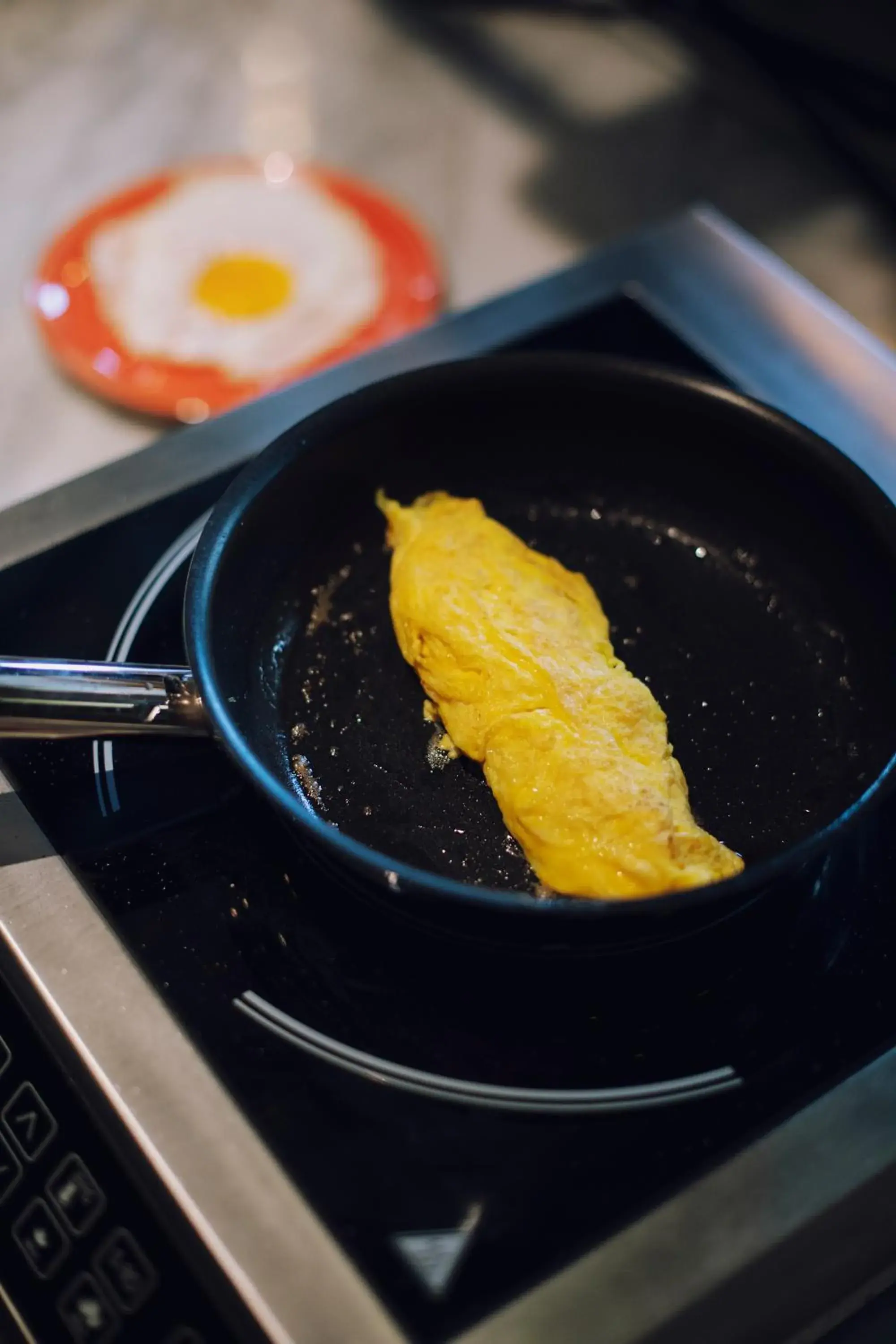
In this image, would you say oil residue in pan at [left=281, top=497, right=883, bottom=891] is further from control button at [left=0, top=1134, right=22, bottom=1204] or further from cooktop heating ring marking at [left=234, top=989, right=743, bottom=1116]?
control button at [left=0, top=1134, right=22, bottom=1204]

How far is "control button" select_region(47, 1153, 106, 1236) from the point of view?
715mm

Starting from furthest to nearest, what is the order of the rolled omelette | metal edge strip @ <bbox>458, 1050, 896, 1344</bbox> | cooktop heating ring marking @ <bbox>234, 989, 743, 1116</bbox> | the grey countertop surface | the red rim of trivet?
the grey countertop surface → the red rim of trivet → the rolled omelette → cooktop heating ring marking @ <bbox>234, 989, 743, 1116</bbox> → metal edge strip @ <bbox>458, 1050, 896, 1344</bbox>

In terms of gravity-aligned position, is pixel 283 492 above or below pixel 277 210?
below

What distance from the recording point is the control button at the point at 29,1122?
747 mm

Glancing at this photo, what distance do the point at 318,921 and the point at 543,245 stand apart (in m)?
1.16

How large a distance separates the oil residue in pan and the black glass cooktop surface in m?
0.07

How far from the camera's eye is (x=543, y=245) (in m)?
1.68

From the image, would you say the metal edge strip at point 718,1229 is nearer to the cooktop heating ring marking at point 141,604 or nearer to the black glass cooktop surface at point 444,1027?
the black glass cooktop surface at point 444,1027

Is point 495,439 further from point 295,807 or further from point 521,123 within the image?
point 521,123

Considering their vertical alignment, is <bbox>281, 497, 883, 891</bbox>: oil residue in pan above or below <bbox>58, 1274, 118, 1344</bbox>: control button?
above

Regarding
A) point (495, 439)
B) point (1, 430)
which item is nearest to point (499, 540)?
point (495, 439)

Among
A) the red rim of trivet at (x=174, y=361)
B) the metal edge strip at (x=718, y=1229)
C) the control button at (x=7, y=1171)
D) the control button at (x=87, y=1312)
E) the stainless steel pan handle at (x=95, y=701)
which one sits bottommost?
the metal edge strip at (x=718, y=1229)

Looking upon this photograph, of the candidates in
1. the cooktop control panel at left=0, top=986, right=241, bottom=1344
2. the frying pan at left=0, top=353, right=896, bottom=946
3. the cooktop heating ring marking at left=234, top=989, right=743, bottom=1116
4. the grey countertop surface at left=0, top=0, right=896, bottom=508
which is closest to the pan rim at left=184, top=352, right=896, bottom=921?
the frying pan at left=0, top=353, right=896, bottom=946

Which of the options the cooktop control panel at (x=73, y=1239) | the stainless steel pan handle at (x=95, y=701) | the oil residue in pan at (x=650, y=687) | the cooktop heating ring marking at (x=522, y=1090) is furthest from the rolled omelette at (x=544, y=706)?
the cooktop control panel at (x=73, y=1239)
